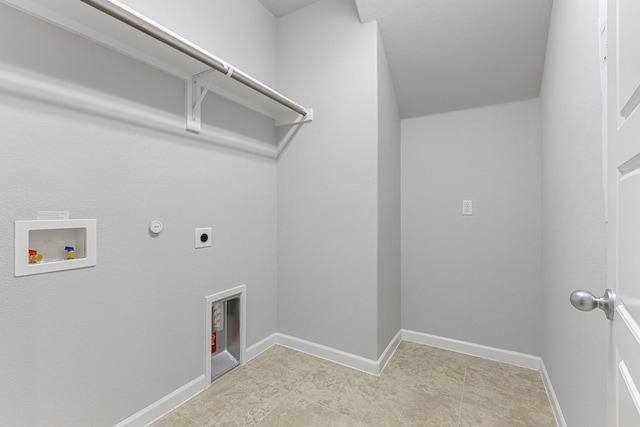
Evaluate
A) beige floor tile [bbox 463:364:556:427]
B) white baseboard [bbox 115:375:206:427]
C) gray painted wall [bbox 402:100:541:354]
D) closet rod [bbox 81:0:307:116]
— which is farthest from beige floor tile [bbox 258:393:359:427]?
closet rod [bbox 81:0:307:116]

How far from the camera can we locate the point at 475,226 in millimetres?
2098

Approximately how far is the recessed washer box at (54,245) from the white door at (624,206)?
5.43 ft

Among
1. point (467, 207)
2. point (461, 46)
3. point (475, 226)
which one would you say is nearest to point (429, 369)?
point (475, 226)

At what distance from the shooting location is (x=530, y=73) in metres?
1.82

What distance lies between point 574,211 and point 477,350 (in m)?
1.35

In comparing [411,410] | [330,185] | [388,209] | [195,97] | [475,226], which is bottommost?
[411,410]

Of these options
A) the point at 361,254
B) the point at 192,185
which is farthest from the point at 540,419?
the point at 192,185

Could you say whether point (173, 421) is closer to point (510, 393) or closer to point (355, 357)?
point (355, 357)

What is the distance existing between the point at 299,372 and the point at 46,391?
123 cm

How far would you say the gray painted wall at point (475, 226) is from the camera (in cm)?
194

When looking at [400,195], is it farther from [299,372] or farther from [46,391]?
[46,391]

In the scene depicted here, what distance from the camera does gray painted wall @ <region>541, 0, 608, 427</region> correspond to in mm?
932

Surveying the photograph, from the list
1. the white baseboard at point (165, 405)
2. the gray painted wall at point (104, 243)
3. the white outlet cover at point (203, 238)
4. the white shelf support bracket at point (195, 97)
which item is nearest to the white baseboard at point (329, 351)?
the white baseboard at point (165, 405)

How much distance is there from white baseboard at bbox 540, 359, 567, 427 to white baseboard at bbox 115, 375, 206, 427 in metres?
1.82
